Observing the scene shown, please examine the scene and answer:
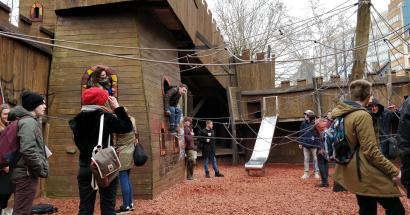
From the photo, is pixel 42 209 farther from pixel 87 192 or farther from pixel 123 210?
pixel 87 192

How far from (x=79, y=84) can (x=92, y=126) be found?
4.60m

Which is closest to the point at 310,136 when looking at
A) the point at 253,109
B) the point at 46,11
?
the point at 253,109

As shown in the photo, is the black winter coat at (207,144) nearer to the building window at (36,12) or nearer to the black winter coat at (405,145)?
the building window at (36,12)

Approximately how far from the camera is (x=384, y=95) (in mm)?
13586

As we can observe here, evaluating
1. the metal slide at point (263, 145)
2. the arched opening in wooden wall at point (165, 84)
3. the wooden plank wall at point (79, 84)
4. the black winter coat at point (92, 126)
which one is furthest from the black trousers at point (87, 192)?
the metal slide at point (263, 145)

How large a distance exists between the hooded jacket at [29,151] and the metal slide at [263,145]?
27.7 ft

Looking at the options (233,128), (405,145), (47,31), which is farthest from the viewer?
(233,128)

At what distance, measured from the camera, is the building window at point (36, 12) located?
29.2 feet

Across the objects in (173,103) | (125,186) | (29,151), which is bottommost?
(125,186)

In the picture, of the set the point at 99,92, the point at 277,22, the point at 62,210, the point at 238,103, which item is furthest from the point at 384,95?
the point at 277,22

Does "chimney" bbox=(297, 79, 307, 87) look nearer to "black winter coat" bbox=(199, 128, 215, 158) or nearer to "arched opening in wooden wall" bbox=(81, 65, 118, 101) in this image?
"black winter coat" bbox=(199, 128, 215, 158)

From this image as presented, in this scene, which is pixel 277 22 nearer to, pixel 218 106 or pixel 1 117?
pixel 218 106

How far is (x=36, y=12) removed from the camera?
8.94 meters

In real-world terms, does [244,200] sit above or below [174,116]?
below
